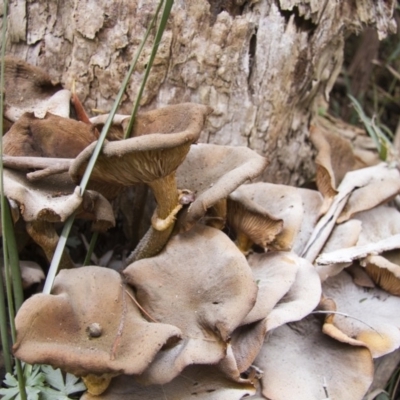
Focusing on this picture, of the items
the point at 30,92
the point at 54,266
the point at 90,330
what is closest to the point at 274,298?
the point at 90,330

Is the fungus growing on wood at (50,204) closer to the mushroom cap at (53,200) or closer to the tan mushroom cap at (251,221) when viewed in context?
the mushroom cap at (53,200)

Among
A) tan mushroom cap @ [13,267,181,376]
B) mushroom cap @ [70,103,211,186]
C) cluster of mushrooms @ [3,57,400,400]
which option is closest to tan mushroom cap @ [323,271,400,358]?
cluster of mushrooms @ [3,57,400,400]

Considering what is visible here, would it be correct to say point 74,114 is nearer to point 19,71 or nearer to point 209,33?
point 19,71

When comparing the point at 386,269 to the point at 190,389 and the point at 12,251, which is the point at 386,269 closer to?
the point at 190,389

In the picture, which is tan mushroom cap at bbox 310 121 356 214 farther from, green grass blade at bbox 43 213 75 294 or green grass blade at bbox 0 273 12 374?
green grass blade at bbox 0 273 12 374

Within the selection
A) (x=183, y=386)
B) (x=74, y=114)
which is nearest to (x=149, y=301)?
(x=183, y=386)
